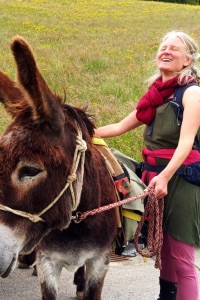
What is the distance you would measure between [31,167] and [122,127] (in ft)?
4.39

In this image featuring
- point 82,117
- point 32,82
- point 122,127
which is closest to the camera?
point 32,82

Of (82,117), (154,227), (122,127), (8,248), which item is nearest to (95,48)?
(122,127)

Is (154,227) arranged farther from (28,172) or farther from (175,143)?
(28,172)

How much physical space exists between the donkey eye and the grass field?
0.61m

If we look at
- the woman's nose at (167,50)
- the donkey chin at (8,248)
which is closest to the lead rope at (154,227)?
the woman's nose at (167,50)

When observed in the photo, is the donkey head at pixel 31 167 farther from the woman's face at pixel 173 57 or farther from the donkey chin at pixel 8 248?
the woman's face at pixel 173 57

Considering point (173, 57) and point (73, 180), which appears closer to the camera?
point (73, 180)

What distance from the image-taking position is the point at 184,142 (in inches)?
116

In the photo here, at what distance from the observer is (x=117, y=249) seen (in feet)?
11.6

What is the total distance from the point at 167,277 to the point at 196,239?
1.70 ft

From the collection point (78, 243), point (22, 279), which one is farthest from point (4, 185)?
point (22, 279)

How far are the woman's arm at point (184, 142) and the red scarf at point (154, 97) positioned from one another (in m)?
0.21

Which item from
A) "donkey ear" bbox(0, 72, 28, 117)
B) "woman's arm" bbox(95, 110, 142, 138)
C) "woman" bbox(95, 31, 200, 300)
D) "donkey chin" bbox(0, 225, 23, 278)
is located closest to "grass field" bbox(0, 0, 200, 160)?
"donkey ear" bbox(0, 72, 28, 117)

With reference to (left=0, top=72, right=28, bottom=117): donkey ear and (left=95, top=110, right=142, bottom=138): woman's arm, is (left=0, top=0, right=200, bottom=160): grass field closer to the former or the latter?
(left=0, top=72, right=28, bottom=117): donkey ear
